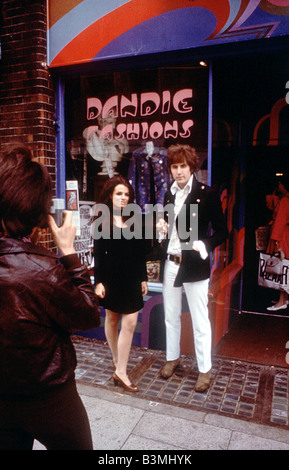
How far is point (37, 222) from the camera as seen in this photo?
1669 millimetres

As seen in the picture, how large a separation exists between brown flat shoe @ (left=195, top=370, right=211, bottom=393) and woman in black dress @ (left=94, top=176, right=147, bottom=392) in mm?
595

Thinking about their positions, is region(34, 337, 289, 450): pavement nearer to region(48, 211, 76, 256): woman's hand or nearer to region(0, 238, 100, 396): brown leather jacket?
region(0, 238, 100, 396): brown leather jacket

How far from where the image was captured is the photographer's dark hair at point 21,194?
5.20 feet

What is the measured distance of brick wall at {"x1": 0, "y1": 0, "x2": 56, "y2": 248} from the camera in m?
4.74

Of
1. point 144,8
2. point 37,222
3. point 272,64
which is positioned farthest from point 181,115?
point 37,222

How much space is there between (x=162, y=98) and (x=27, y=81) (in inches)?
65.6

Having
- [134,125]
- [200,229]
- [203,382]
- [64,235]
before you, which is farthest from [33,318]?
[134,125]

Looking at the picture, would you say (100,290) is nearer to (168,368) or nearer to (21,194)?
(168,368)

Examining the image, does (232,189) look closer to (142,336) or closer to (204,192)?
(204,192)

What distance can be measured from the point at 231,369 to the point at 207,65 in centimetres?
327

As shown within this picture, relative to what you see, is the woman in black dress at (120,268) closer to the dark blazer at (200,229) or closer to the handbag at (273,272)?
the dark blazer at (200,229)
